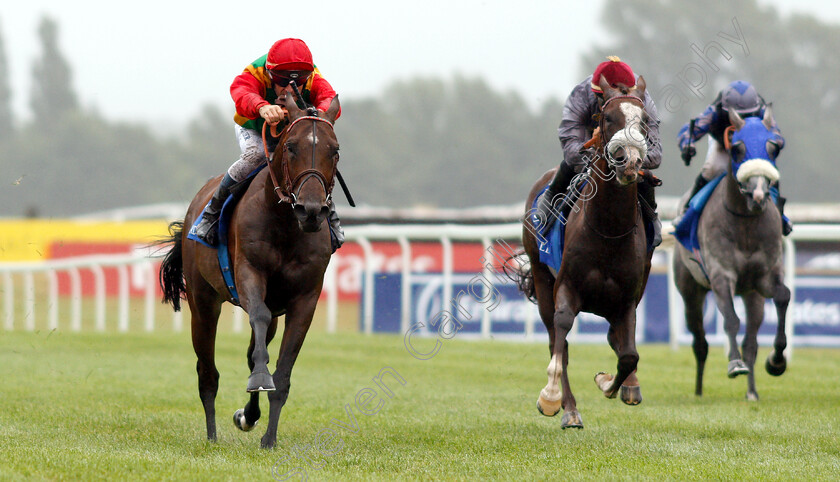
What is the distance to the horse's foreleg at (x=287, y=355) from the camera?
5125 millimetres

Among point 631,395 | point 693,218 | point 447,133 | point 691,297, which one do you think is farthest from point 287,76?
point 447,133

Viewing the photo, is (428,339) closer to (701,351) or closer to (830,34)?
(701,351)

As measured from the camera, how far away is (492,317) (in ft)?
43.1

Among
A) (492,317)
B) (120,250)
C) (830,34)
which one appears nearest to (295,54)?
(492,317)

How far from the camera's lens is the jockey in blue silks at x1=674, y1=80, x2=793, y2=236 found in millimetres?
7777

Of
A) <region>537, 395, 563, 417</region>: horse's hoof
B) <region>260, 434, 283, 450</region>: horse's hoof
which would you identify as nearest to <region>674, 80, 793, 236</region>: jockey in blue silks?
<region>537, 395, 563, 417</region>: horse's hoof

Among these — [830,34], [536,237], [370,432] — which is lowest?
[370,432]

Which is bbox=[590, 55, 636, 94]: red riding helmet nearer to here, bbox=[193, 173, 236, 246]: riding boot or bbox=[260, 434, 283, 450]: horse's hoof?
bbox=[193, 173, 236, 246]: riding boot

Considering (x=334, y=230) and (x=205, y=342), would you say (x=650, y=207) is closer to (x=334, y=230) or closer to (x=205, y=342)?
(x=334, y=230)

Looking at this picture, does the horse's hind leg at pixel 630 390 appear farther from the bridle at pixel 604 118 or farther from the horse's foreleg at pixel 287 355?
the horse's foreleg at pixel 287 355

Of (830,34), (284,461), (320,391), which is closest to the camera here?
(284,461)

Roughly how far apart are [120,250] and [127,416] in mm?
18354

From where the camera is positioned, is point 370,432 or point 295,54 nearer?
point 295,54

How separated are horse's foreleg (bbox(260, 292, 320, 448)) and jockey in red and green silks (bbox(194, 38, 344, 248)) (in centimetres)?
51
